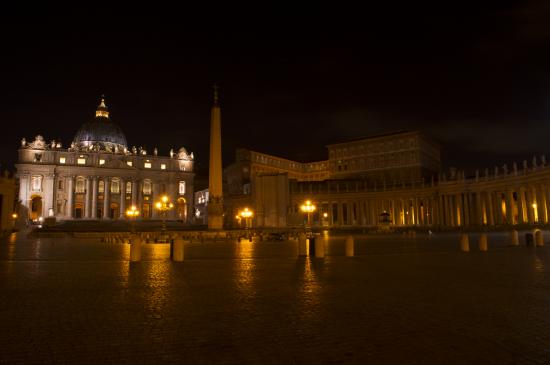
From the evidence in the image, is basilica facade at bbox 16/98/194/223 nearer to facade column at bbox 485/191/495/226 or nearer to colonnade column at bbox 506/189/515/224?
facade column at bbox 485/191/495/226

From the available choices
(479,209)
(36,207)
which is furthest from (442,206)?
(36,207)

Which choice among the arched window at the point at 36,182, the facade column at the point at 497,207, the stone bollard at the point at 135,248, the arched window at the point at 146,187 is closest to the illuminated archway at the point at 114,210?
the arched window at the point at 146,187

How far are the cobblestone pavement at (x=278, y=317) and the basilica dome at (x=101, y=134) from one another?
110264mm

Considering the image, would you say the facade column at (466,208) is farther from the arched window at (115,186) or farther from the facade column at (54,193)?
the facade column at (54,193)

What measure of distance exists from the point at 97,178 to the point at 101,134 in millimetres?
18953

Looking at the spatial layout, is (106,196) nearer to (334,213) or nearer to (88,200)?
(88,200)

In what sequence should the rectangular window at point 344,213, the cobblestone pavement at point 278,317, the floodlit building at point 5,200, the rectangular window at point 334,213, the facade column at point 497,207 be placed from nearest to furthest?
the cobblestone pavement at point 278,317 → the floodlit building at point 5,200 → the facade column at point 497,207 → the rectangular window at point 344,213 → the rectangular window at point 334,213

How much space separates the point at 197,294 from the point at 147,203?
10670 cm

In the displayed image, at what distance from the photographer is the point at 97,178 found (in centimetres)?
10575

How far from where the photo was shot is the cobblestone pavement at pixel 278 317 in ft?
18.1

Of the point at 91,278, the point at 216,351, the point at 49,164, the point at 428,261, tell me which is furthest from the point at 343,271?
the point at 49,164

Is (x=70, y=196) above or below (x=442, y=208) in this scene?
above

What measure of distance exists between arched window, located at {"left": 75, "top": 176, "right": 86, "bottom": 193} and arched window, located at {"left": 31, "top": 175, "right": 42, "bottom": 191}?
7923 mm

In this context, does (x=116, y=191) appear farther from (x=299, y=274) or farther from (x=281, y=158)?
(x=299, y=274)
